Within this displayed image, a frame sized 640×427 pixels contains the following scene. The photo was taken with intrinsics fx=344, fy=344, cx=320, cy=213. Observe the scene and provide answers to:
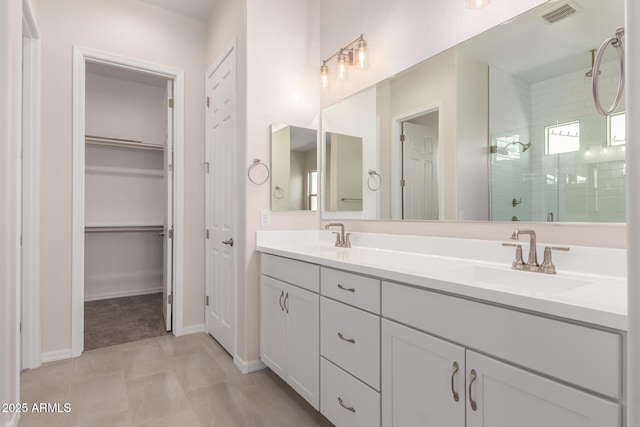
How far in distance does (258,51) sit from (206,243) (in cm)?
170

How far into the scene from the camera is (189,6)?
296cm

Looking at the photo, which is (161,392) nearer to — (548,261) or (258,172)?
(258,172)

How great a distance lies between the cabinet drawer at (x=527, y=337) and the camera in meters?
0.76

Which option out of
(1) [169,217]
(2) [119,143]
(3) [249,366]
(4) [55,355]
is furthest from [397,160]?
(2) [119,143]

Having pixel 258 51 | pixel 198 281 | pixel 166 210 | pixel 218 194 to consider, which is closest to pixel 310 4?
pixel 258 51

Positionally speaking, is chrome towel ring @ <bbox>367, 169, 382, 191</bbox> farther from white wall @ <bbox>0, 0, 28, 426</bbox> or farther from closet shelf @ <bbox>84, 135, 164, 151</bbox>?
closet shelf @ <bbox>84, 135, 164, 151</bbox>

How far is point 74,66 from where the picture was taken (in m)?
2.61

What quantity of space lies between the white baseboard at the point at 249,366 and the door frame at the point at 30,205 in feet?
4.72

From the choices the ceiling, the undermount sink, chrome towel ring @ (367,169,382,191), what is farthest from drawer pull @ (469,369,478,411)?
the ceiling

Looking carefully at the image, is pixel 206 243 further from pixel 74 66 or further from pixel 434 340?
pixel 434 340

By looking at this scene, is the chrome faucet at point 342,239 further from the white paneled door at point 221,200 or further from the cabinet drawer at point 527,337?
the cabinet drawer at point 527,337

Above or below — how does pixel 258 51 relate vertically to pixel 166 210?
above

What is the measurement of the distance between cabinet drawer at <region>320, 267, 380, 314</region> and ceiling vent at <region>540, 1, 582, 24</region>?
1224 millimetres

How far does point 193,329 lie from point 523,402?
9.24ft
